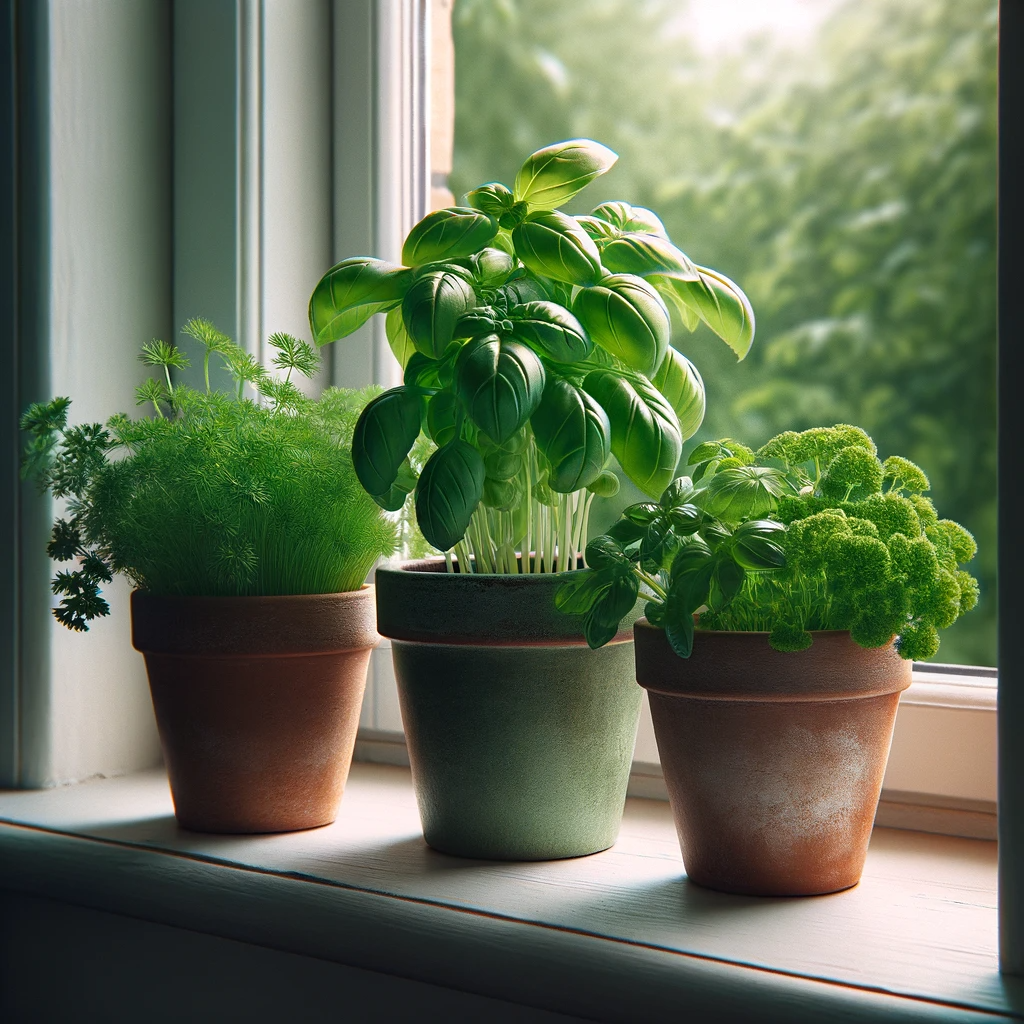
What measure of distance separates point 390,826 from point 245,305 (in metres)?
0.55

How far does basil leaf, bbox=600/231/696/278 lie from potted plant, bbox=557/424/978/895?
0.57 ft

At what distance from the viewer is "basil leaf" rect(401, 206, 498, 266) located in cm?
83

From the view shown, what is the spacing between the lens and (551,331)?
0.78m

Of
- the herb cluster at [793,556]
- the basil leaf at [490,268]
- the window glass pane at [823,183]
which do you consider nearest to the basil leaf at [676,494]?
the herb cluster at [793,556]

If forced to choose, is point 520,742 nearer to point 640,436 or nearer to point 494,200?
point 640,436

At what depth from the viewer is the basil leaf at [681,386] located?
88 cm

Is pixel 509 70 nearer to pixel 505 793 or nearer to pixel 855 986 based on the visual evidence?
pixel 505 793

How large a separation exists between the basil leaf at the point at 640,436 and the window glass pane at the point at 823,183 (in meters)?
0.31

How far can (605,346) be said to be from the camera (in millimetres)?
797

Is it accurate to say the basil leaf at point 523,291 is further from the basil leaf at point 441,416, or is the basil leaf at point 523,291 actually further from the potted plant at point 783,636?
the potted plant at point 783,636

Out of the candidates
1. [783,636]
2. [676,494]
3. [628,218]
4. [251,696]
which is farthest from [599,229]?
[251,696]

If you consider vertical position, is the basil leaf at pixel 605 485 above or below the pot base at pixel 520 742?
above

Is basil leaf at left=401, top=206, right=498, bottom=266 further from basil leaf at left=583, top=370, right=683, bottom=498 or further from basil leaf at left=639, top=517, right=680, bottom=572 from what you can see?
basil leaf at left=639, top=517, right=680, bottom=572

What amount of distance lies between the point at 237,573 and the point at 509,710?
257mm
